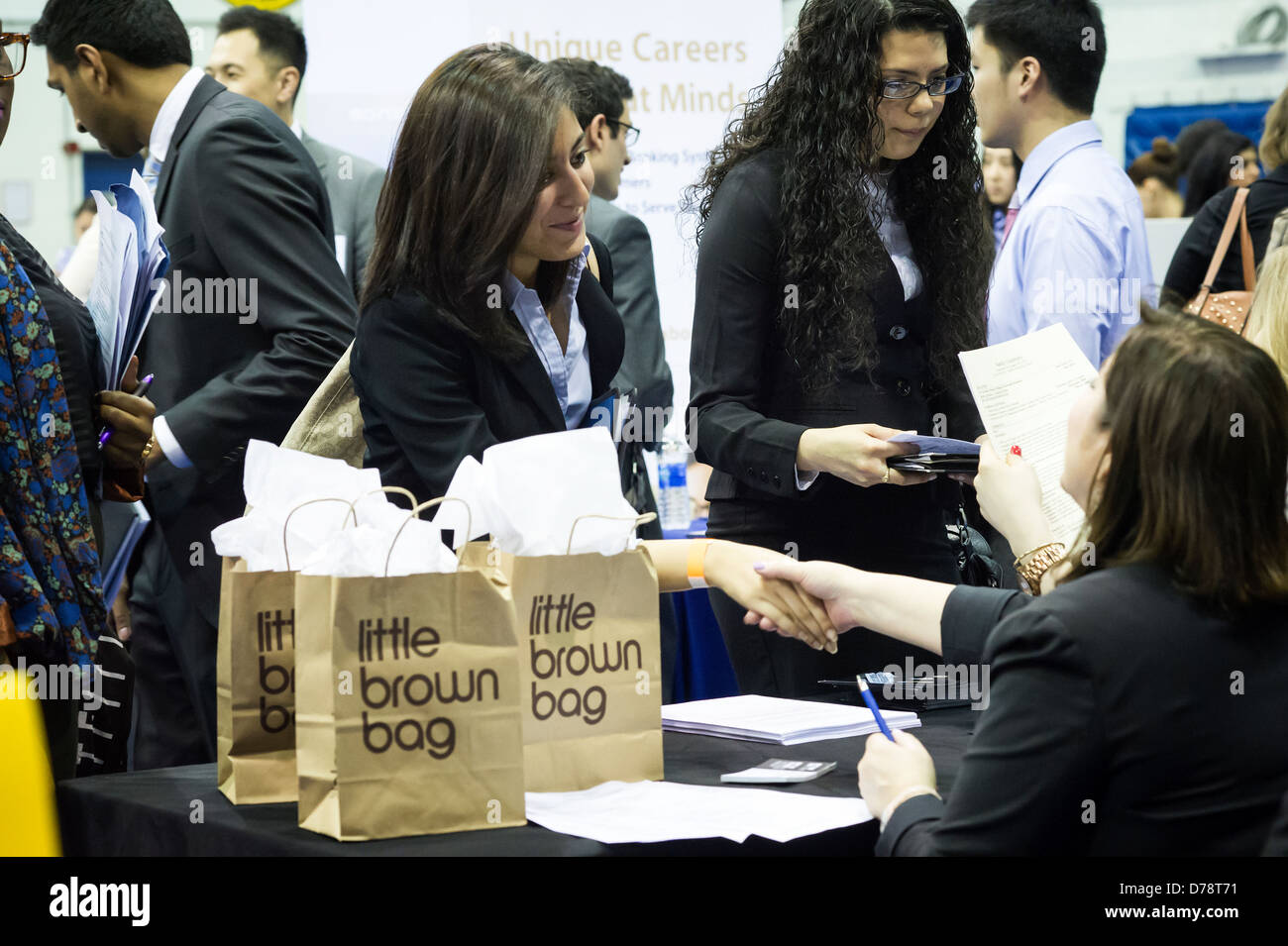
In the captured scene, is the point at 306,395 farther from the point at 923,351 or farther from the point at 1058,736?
the point at 1058,736

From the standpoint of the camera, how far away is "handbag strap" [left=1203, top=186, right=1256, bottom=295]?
3496mm

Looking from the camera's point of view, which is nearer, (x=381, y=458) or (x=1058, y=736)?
(x=1058, y=736)

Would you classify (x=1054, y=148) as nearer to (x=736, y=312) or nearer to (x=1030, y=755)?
(x=736, y=312)

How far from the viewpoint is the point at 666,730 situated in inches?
72.7

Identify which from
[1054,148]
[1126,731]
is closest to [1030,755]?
[1126,731]

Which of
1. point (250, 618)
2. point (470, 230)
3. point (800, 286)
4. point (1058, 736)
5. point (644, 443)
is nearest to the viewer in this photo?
point (1058, 736)

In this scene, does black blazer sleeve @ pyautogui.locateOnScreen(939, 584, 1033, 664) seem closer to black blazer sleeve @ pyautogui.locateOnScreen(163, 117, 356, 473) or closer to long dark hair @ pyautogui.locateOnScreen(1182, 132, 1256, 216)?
black blazer sleeve @ pyautogui.locateOnScreen(163, 117, 356, 473)

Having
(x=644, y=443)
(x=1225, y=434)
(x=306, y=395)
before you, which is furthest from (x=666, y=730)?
(x=644, y=443)

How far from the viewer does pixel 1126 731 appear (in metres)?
1.21

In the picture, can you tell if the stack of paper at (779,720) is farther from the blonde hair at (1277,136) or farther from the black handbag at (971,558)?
the blonde hair at (1277,136)

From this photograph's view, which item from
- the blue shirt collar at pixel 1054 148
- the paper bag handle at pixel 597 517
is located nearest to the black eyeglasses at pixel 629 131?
the blue shirt collar at pixel 1054 148

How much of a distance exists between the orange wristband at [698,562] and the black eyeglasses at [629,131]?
2586 millimetres

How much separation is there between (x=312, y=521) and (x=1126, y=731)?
33.5 inches

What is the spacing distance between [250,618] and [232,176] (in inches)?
59.5
